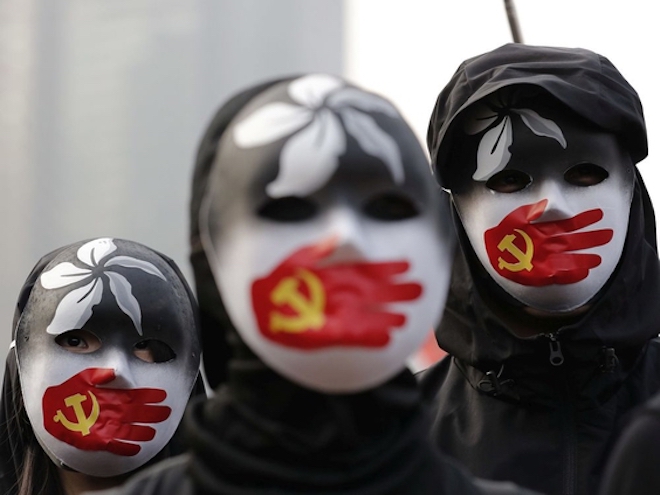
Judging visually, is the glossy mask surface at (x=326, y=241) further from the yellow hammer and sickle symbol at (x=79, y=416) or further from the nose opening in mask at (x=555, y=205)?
the yellow hammer and sickle symbol at (x=79, y=416)

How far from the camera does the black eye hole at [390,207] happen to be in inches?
88.8

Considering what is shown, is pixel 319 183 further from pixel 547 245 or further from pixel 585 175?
pixel 585 175

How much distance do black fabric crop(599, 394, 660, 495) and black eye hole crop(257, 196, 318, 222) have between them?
0.67 meters

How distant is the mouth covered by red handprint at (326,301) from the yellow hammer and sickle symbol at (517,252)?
122 cm

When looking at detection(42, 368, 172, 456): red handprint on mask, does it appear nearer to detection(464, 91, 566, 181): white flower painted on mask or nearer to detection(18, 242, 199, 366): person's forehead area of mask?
detection(18, 242, 199, 366): person's forehead area of mask

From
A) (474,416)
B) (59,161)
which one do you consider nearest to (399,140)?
(474,416)

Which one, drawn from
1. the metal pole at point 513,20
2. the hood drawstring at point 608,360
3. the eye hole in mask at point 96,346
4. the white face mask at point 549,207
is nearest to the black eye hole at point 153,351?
the eye hole in mask at point 96,346

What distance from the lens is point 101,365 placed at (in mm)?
3473

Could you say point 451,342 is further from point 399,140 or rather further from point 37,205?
point 37,205

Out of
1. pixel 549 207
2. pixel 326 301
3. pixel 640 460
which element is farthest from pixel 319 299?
pixel 549 207

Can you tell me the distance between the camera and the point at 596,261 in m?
3.41

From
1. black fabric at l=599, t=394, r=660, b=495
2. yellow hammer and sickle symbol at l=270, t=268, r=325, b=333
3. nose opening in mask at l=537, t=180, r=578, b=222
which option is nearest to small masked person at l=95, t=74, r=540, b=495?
yellow hammer and sickle symbol at l=270, t=268, r=325, b=333

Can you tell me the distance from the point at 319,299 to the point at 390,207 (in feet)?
0.63

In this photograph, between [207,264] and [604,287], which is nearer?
[207,264]
